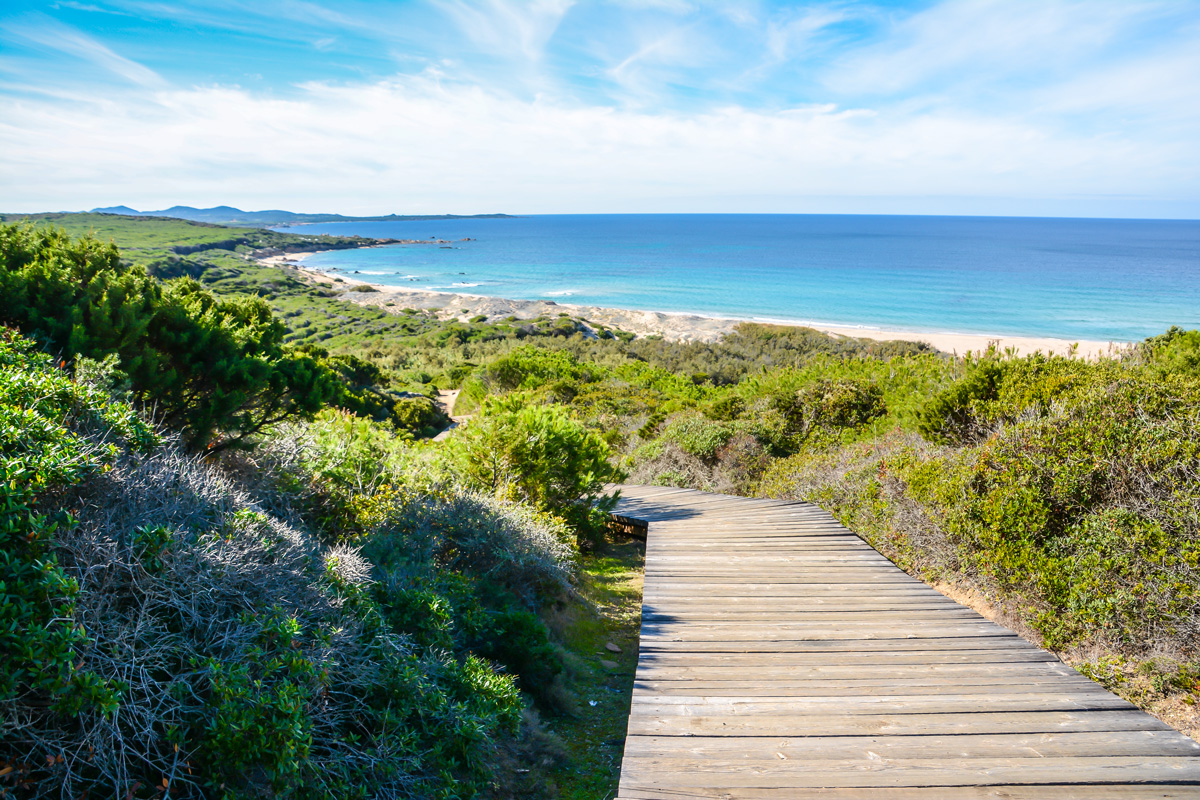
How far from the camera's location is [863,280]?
63031 mm

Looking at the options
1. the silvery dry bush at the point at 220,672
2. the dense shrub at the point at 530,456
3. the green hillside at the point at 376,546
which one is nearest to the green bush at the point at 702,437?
the green hillside at the point at 376,546

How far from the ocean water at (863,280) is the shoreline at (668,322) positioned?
2465 millimetres

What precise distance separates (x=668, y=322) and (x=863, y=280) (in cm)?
2898

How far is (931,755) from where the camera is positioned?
9.70ft

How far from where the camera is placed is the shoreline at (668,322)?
33531mm

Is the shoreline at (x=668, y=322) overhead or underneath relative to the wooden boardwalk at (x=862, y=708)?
overhead

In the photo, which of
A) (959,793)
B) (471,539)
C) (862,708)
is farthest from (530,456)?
(959,793)

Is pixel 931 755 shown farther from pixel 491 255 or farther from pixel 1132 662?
pixel 491 255

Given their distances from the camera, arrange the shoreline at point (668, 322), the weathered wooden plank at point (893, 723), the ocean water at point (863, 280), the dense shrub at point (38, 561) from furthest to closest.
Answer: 1. the ocean water at point (863, 280)
2. the shoreline at point (668, 322)
3. the weathered wooden plank at point (893, 723)
4. the dense shrub at point (38, 561)

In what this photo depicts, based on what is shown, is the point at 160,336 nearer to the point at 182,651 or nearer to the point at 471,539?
the point at 471,539

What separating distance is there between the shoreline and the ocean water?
8.09 ft

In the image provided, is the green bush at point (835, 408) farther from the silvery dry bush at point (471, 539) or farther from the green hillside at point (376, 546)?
the silvery dry bush at point (471, 539)

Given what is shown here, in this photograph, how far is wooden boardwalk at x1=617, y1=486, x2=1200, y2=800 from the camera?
279 cm

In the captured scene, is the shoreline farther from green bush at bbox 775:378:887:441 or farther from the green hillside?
the green hillside
